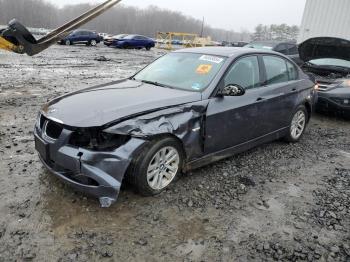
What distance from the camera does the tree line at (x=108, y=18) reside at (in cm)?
8825

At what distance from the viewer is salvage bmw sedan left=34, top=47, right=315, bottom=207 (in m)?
3.37

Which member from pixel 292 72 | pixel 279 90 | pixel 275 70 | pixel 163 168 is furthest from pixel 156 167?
pixel 292 72

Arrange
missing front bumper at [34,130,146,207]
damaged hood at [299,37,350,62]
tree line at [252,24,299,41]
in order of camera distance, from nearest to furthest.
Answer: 1. missing front bumper at [34,130,146,207]
2. damaged hood at [299,37,350,62]
3. tree line at [252,24,299,41]

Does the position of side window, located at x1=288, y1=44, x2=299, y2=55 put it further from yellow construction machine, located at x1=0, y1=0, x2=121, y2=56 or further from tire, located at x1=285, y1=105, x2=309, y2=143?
yellow construction machine, located at x1=0, y1=0, x2=121, y2=56

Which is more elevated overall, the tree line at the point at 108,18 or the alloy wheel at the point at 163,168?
the alloy wheel at the point at 163,168

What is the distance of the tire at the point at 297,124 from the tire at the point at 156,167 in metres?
2.59

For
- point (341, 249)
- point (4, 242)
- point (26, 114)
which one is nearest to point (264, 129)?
point (341, 249)

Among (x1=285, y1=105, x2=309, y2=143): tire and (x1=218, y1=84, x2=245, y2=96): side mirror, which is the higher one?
(x1=218, y1=84, x2=245, y2=96): side mirror

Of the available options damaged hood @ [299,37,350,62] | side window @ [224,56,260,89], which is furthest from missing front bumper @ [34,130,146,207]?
damaged hood @ [299,37,350,62]

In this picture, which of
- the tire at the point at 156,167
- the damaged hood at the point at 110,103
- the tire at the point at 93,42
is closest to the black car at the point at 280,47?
the damaged hood at the point at 110,103

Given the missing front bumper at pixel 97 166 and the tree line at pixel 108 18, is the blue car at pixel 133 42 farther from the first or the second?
the tree line at pixel 108 18

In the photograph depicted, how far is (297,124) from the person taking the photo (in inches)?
234

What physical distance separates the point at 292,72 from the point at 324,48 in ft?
12.2

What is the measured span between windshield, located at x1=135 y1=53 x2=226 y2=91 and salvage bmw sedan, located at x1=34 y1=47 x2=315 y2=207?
14 millimetres
